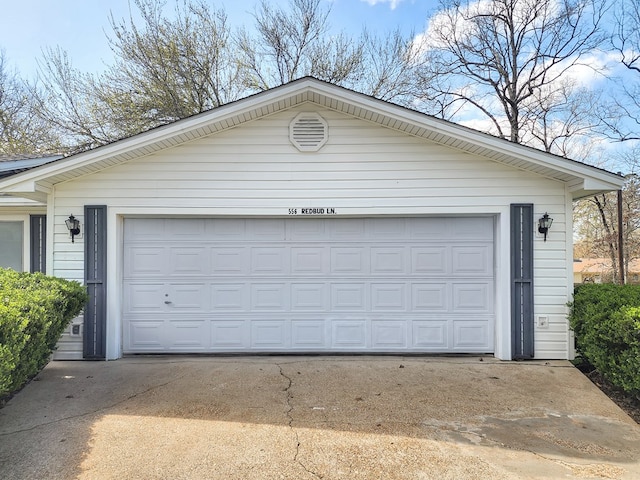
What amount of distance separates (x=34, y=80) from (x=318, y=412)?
14146 mm

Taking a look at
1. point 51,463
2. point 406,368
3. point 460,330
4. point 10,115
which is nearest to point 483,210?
point 460,330

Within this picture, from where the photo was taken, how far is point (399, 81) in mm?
14008

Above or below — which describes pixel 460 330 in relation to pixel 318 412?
above

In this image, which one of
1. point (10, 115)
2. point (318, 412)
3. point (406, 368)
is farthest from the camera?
point (10, 115)

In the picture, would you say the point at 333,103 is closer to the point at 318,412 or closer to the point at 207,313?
the point at 207,313

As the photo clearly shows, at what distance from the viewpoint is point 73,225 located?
5.82m

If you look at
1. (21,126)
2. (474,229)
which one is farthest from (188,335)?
(21,126)

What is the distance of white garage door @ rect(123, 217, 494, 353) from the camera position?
6.09 m

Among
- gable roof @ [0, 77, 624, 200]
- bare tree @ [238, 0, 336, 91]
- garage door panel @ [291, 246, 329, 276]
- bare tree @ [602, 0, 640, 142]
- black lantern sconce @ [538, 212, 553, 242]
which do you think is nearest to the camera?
gable roof @ [0, 77, 624, 200]

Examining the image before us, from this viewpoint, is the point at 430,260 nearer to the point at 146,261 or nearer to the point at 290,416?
the point at 290,416

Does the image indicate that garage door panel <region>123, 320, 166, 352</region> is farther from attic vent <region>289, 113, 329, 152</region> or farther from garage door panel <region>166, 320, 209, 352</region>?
attic vent <region>289, 113, 329, 152</region>

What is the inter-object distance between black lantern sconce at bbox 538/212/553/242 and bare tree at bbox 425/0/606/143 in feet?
33.8

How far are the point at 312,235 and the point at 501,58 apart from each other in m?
13.8

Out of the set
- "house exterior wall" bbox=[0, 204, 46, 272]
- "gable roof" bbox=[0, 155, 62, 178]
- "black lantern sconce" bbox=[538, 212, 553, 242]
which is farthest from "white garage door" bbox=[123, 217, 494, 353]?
"gable roof" bbox=[0, 155, 62, 178]
